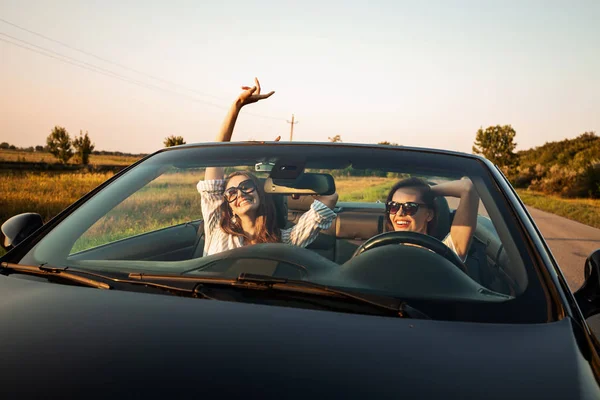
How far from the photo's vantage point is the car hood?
4.05 feet

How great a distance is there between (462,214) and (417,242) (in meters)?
0.44

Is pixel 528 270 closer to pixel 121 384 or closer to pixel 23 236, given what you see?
pixel 121 384

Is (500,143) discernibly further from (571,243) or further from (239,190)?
(239,190)

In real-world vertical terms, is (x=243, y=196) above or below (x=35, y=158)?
→ below

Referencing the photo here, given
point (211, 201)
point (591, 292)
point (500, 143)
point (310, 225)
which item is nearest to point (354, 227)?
point (310, 225)

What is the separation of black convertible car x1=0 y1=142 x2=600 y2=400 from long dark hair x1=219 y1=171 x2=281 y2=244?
154 mm

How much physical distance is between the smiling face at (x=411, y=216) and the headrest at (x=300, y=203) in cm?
65

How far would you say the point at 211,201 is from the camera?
2844mm

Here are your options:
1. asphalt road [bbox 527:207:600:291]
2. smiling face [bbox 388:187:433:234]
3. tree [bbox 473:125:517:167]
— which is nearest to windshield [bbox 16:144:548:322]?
smiling face [bbox 388:187:433:234]

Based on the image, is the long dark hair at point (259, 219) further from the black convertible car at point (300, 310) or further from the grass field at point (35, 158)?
the grass field at point (35, 158)

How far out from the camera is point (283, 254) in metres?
1.98

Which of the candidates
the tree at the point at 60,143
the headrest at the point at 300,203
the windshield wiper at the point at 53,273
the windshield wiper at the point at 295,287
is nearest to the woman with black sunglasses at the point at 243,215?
the headrest at the point at 300,203

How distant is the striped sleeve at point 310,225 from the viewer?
271 cm

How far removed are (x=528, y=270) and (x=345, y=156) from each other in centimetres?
91
